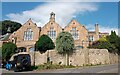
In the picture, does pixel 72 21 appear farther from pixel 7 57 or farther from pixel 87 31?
pixel 7 57

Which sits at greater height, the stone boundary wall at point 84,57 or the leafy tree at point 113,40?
the leafy tree at point 113,40

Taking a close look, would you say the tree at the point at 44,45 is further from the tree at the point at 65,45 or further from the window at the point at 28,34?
the window at the point at 28,34

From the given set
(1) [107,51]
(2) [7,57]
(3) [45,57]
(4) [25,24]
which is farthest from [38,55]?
(4) [25,24]

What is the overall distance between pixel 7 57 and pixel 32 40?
29.4 feet

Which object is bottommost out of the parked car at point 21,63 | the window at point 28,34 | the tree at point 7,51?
the parked car at point 21,63

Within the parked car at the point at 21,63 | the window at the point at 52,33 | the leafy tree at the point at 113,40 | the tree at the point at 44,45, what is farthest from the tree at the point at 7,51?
the leafy tree at the point at 113,40

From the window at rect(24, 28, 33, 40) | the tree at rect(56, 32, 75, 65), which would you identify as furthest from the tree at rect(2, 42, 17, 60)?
the tree at rect(56, 32, 75, 65)

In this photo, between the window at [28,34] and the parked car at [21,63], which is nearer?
the parked car at [21,63]

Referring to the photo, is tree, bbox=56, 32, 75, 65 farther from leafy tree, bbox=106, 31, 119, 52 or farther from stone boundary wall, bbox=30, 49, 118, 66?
leafy tree, bbox=106, 31, 119, 52

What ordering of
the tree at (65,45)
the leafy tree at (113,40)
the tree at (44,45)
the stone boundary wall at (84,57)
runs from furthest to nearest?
the tree at (44,45)
the leafy tree at (113,40)
the stone boundary wall at (84,57)
the tree at (65,45)

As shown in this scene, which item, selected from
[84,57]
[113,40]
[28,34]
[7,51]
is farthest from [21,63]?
[28,34]

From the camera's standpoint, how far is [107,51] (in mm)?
38938

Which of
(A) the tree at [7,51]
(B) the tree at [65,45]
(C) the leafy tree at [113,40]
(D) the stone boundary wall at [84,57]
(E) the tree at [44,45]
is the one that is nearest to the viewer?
(B) the tree at [65,45]

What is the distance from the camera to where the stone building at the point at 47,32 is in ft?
171
